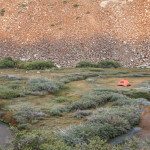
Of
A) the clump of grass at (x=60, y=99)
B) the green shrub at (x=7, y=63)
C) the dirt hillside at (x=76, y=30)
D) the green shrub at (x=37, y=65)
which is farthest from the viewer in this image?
the dirt hillside at (x=76, y=30)

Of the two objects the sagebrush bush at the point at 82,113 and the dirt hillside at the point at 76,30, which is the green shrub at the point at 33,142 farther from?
the dirt hillside at the point at 76,30

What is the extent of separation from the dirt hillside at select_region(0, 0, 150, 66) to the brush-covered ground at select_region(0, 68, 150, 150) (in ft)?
26.3

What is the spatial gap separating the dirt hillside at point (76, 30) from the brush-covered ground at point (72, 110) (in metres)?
8.03

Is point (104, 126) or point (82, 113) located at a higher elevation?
point (104, 126)

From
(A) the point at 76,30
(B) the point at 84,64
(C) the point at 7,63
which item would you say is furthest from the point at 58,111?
(A) the point at 76,30

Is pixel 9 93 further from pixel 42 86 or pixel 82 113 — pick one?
A: pixel 82 113

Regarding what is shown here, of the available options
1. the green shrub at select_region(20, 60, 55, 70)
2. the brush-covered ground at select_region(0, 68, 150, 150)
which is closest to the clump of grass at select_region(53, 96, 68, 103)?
the brush-covered ground at select_region(0, 68, 150, 150)

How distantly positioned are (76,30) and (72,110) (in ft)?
72.8

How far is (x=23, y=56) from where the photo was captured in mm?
41906

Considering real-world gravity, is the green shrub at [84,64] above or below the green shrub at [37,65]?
below

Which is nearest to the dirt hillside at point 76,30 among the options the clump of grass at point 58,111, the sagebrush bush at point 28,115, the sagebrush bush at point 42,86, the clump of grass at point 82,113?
the sagebrush bush at point 42,86

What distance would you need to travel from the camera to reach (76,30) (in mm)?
43312

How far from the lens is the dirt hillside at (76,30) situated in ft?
135

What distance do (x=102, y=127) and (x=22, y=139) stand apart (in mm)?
4299
